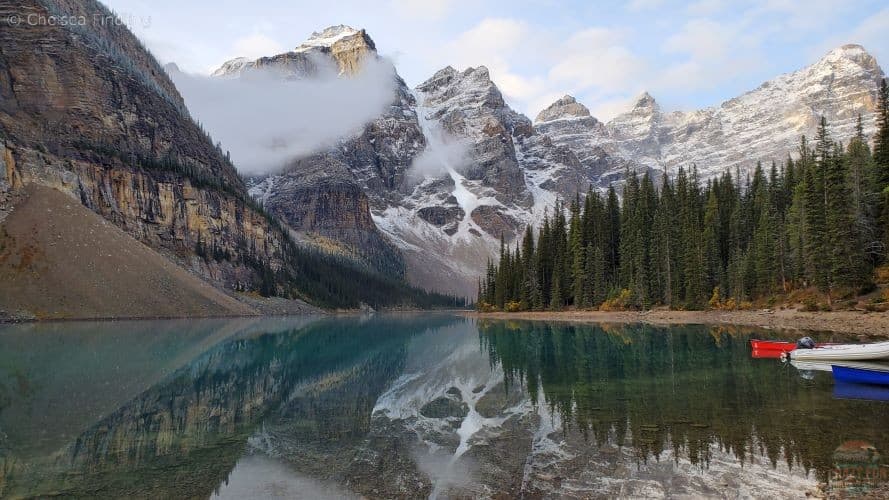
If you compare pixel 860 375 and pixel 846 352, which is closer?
pixel 860 375

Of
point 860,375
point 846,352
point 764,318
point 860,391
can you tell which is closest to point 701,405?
point 860,391


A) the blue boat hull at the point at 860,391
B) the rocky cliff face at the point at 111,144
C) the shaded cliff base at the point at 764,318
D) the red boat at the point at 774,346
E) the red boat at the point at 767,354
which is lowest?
the blue boat hull at the point at 860,391

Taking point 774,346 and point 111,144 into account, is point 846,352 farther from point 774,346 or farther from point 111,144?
point 111,144

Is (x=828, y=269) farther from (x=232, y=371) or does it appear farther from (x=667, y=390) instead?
(x=232, y=371)

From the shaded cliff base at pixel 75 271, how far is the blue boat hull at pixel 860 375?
80.7 m

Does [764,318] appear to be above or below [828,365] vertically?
above

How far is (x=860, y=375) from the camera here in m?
20.0

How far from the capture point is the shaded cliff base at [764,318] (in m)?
37.3

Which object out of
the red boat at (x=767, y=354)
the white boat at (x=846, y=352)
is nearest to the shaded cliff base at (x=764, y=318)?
the red boat at (x=767, y=354)

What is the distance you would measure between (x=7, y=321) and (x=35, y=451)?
67020mm

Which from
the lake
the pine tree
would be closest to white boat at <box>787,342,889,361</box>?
the lake

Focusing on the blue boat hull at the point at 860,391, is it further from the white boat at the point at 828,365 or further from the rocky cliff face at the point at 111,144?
the rocky cliff face at the point at 111,144

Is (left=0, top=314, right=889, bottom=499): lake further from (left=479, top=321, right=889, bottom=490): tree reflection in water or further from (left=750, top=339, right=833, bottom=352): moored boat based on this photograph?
(left=750, top=339, right=833, bottom=352): moored boat

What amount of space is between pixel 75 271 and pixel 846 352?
86719mm
